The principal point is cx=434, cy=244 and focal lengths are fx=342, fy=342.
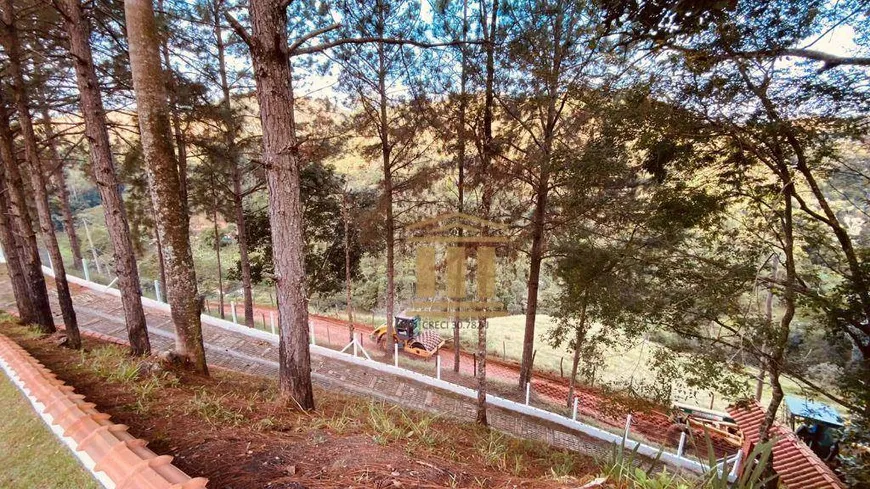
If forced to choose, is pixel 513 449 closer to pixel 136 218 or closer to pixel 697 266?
pixel 697 266

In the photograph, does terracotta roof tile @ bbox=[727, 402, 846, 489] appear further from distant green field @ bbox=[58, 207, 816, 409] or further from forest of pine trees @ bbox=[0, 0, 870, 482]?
distant green field @ bbox=[58, 207, 816, 409]

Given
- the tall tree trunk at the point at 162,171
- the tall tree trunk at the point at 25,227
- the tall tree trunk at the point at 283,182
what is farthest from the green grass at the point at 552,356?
the tall tree trunk at the point at 25,227

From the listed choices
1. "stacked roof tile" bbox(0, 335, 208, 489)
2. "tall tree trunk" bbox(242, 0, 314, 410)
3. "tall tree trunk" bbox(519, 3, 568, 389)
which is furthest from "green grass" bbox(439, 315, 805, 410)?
"stacked roof tile" bbox(0, 335, 208, 489)

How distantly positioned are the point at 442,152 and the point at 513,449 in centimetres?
598

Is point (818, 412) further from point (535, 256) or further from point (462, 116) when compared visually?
point (462, 116)

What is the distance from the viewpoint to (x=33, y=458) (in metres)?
2.44

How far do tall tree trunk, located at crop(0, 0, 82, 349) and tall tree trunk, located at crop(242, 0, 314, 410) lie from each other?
173 inches

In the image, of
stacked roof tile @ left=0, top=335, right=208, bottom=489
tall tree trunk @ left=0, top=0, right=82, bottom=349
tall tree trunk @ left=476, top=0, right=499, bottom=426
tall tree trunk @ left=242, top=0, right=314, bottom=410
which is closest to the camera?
stacked roof tile @ left=0, top=335, right=208, bottom=489

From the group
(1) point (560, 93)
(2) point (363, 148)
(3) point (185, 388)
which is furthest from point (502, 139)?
(3) point (185, 388)

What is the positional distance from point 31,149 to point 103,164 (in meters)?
2.22

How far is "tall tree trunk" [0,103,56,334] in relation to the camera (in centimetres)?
545

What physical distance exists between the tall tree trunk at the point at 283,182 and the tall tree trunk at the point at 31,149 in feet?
14.4

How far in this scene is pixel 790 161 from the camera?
4.54 meters

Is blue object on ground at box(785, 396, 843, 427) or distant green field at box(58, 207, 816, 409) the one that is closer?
blue object on ground at box(785, 396, 843, 427)
